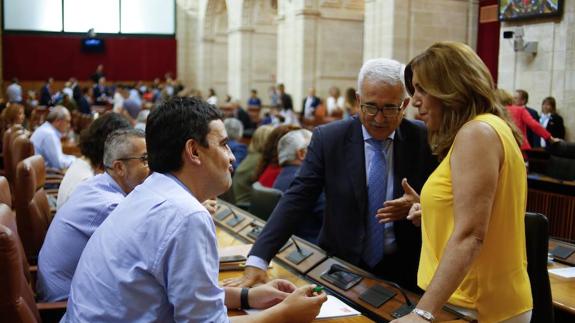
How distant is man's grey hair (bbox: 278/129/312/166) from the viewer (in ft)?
13.7

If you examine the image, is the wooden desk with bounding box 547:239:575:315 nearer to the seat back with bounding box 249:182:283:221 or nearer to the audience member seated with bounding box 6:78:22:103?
the seat back with bounding box 249:182:283:221

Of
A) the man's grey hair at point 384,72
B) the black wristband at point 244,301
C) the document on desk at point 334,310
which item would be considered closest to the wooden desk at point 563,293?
the document on desk at point 334,310

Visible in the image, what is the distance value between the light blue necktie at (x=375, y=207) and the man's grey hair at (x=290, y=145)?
1516 millimetres

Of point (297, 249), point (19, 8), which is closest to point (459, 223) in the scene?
point (297, 249)

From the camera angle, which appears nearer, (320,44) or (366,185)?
(366,185)

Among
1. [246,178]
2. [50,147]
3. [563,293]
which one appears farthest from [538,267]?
[50,147]

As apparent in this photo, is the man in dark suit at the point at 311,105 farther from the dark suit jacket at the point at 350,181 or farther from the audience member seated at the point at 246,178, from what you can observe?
the dark suit jacket at the point at 350,181

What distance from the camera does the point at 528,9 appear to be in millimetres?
9938

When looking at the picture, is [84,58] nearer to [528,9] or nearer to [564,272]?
[528,9]

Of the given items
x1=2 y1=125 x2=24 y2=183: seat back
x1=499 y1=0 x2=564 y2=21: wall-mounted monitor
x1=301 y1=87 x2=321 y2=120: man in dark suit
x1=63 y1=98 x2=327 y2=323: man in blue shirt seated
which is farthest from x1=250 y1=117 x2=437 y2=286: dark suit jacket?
x1=301 y1=87 x2=321 y2=120: man in dark suit

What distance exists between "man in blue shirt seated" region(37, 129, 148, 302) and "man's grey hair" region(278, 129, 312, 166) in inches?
61.5

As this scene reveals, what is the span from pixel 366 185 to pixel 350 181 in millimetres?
65

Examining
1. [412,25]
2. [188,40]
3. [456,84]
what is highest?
[188,40]

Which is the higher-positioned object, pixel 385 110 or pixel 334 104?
pixel 385 110
